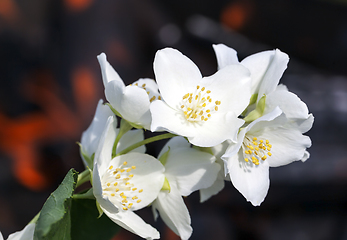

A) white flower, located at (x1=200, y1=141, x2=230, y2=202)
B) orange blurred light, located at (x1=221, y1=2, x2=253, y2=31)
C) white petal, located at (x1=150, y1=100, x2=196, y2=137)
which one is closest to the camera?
white petal, located at (x1=150, y1=100, x2=196, y2=137)

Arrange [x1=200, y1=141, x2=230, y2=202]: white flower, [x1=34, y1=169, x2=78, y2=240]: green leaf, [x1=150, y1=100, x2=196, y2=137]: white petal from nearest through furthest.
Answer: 1. [x1=34, y1=169, x2=78, y2=240]: green leaf
2. [x1=150, y1=100, x2=196, y2=137]: white petal
3. [x1=200, y1=141, x2=230, y2=202]: white flower

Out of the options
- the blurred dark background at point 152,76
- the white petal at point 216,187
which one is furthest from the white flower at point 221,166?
Result: the blurred dark background at point 152,76

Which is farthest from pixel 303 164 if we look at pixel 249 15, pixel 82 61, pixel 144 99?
pixel 144 99

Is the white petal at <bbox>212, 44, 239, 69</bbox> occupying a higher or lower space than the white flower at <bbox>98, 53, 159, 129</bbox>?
higher

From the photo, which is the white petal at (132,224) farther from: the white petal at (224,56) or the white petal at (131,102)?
the white petal at (224,56)

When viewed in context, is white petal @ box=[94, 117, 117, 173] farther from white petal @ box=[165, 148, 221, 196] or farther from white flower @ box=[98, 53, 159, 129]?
white petal @ box=[165, 148, 221, 196]

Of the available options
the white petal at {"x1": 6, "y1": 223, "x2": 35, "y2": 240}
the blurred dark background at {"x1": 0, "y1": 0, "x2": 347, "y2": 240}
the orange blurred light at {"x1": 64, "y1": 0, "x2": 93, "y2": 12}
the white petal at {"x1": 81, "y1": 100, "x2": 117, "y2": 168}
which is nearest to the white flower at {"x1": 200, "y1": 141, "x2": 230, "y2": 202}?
the white petal at {"x1": 81, "y1": 100, "x2": 117, "y2": 168}

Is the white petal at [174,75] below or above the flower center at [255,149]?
above

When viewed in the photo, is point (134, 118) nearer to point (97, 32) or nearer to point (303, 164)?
point (97, 32)
